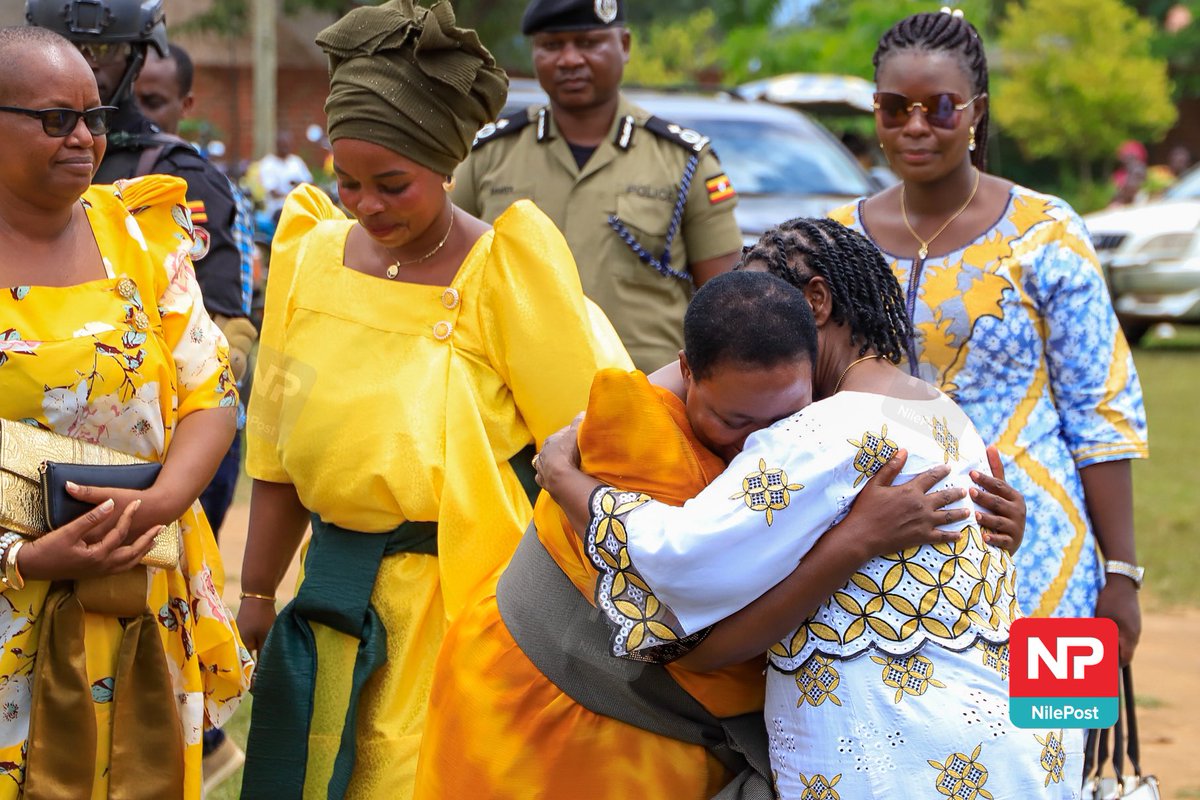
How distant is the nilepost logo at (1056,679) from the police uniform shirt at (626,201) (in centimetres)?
227

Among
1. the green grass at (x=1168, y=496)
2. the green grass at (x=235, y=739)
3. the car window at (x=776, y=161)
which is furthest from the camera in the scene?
the car window at (x=776, y=161)

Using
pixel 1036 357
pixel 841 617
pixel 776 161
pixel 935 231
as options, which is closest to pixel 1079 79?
pixel 776 161

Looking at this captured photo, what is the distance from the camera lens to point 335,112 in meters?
3.23

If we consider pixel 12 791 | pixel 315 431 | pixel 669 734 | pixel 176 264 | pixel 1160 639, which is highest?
pixel 176 264

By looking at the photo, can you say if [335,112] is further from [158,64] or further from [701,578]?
[158,64]

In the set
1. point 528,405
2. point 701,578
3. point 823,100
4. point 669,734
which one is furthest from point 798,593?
point 823,100

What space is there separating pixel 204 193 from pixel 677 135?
1.69 m

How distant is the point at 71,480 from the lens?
288 cm

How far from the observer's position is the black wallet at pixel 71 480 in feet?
9.35

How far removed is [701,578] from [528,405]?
923mm

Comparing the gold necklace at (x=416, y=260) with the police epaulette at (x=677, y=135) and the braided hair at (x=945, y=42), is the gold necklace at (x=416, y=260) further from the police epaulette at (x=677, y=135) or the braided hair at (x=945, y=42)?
the police epaulette at (x=677, y=135)

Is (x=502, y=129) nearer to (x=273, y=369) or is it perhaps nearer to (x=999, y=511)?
(x=273, y=369)

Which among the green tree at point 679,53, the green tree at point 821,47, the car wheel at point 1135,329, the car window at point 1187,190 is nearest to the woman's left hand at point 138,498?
the car wheel at point 1135,329

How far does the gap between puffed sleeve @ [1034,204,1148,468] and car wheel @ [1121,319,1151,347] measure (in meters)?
13.2
